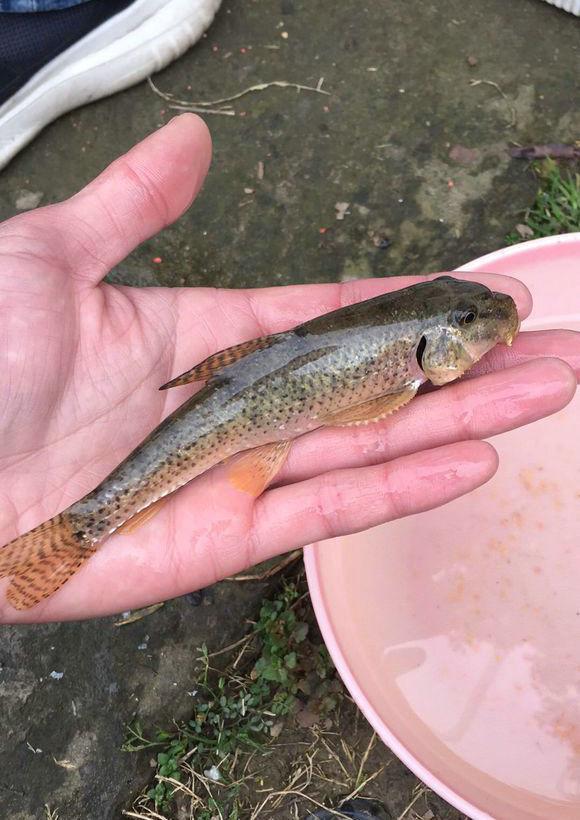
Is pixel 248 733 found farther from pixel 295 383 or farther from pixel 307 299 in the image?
pixel 307 299

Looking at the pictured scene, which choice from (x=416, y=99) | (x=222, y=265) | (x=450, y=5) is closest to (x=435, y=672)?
(x=222, y=265)

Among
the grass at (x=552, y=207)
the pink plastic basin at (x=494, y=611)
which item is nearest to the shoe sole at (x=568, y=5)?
the grass at (x=552, y=207)

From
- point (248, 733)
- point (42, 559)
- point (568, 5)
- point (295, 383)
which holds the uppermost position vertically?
point (568, 5)

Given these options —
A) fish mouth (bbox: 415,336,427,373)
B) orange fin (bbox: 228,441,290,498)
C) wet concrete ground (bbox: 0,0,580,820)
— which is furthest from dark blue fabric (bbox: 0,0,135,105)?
fish mouth (bbox: 415,336,427,373)

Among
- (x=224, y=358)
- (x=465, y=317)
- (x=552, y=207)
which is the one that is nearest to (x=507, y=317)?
(x=465, y=317)

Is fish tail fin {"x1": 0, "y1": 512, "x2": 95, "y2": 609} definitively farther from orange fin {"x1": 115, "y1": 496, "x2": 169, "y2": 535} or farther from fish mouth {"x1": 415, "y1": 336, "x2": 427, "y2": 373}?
fish mouth {"x1": 415, "y1": 336, "x2": 427, "y2": 373}

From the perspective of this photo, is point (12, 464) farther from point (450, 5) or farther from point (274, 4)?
point (450, 5)
